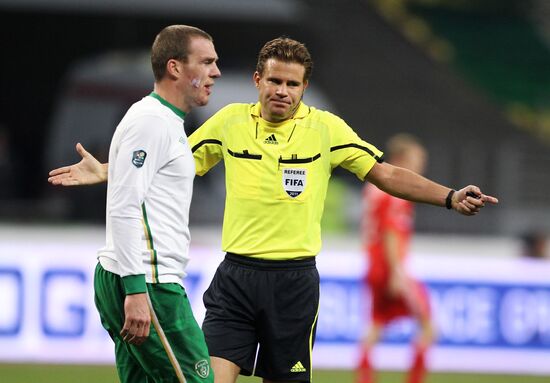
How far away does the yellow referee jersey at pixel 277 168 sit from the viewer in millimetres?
5816

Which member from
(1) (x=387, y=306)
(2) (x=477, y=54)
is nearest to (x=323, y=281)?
(1) (x=387, y=306)

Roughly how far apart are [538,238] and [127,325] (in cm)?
921

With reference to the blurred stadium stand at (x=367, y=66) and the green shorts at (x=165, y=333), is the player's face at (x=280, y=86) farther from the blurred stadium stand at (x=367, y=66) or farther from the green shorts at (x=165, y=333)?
the blurred stadium stand at (x=367, y=66)

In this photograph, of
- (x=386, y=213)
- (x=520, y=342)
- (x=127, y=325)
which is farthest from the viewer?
(x=520, y=342)

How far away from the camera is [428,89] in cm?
2220

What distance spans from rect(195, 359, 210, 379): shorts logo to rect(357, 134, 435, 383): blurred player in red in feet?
15.5

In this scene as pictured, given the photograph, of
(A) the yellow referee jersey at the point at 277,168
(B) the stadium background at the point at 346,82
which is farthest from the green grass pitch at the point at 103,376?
(B) the stadium background at the point at 346,82

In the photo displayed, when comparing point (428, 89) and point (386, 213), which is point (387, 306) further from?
point (428, 89)

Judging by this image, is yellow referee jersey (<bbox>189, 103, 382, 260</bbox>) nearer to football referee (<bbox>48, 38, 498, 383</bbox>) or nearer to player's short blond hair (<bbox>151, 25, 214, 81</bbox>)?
football referee (<bbox>48, 38, 498, 383</bbox>)

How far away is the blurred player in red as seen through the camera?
9.77 meters

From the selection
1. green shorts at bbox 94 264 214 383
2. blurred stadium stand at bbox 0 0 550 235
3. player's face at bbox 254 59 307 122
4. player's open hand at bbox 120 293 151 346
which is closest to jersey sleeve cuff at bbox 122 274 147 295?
player's open hand at bbox 120 293 151 346

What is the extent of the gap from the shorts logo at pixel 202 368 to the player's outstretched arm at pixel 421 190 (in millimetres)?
1303

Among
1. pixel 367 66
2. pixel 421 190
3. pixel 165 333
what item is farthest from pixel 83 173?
pixel 367 66

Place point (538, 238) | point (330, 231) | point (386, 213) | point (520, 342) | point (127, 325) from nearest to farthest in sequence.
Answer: point (127, 325), point (386, 213), point (520, 342), point (538, 238), point (330, 231)
